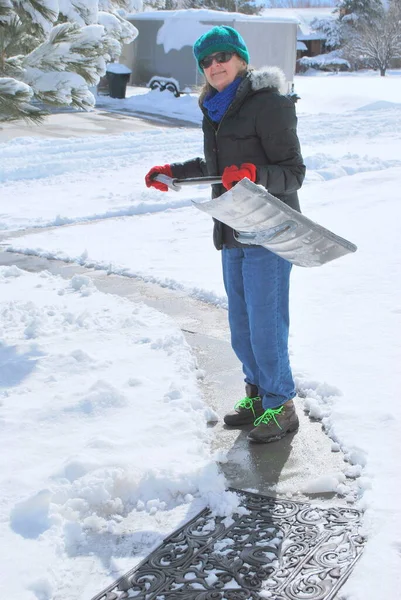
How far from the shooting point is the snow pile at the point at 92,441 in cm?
288

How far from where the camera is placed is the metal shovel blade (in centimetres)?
313

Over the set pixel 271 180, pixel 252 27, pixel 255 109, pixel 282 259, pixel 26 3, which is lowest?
pixel 282 259

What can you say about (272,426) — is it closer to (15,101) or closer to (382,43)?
(15,101)

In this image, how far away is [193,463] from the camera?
11.2ft

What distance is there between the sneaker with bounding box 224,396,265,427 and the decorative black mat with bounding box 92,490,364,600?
27.6 inches

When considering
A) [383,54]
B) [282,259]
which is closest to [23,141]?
[282,259]

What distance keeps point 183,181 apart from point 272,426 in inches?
47.2

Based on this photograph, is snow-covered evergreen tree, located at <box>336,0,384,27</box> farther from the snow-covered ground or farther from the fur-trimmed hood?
the fur-trimmed hood

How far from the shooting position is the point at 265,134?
3346 mm

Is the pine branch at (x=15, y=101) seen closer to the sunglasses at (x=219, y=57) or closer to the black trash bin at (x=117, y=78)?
the sunglasses at (x=219, y=57)

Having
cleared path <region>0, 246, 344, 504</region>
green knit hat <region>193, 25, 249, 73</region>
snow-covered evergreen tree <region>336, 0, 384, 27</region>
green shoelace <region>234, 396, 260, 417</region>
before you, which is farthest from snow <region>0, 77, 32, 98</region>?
snow-covered evergreen tree <region>336, 0, 384, 27</region>

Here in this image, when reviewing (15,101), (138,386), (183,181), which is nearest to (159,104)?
(15,101)

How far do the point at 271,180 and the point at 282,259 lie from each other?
0.41 m

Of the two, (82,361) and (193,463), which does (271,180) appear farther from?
(82,361)
